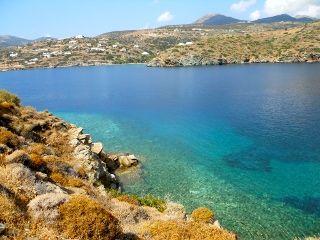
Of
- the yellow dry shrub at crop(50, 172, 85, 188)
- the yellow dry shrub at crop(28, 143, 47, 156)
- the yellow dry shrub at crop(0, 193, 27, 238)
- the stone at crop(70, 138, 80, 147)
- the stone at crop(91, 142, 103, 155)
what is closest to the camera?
the yellow dry shrub at crop(0, 193, 27, 238)

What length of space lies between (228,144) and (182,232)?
4956 centimetres

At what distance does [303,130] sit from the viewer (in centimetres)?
7369

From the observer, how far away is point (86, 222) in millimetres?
17438

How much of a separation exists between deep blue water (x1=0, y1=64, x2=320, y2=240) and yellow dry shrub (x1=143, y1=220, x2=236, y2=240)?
639 inches

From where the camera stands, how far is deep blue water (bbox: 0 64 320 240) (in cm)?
4172

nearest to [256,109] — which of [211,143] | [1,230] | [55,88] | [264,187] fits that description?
[211,143]

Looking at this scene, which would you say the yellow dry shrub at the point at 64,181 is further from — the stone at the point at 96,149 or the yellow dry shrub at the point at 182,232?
the stone at the point at 96,149

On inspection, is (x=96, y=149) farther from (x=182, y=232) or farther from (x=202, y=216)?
(x=182, y=232)

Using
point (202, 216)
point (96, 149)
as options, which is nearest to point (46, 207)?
point (202, 216)

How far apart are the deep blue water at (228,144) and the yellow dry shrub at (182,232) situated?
16230 mm

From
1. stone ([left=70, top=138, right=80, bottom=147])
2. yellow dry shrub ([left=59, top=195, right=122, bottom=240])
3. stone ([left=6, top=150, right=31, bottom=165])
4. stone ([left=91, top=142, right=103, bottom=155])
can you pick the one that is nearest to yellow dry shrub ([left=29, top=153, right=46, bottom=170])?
stone ([left=6, top=150, right=31, bottom=165])

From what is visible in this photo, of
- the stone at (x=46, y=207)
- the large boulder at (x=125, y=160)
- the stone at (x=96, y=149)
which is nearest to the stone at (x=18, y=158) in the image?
the stone at (x=46, y=207)

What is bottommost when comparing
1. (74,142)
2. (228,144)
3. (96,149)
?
(228,144)

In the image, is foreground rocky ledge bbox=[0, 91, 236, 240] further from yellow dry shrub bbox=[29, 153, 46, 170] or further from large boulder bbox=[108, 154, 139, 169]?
large boulder bbox=[108, 154, 139, 169]
